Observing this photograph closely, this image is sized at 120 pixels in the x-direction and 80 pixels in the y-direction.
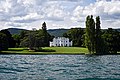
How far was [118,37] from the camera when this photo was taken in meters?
172

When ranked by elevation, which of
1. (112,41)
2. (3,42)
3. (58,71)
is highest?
(3,42)

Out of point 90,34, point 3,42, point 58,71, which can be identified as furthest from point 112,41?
point 58,71

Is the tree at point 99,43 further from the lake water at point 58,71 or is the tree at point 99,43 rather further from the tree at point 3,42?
the lake water at point 58,71

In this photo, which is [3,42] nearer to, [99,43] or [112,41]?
[99,43]

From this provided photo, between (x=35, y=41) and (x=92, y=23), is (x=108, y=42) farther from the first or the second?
(x=35, y=41)

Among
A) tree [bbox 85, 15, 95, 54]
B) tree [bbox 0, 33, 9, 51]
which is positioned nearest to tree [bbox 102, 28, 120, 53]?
tree [bbox 85, 15, 95, 54]

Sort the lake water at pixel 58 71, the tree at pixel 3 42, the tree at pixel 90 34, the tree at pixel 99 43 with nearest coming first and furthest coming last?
the lake water at pixel 58 71 < the tree at pixel 90 34 < the tree at pixel 99 43 < the tree at pixel 3 42

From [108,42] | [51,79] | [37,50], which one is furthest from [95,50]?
[51,79]

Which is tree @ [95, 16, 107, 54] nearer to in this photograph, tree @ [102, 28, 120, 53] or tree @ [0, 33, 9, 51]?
tree @ [102, 28, 120, 53]

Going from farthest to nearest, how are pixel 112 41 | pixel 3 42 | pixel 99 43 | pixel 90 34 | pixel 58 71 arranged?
pixel 3 42, pixel 112 41, pixel 99 43, pixel 90 34, pixel 58 71

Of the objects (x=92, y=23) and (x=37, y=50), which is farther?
(x=37, y=50)

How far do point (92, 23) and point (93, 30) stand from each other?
310 centimetres

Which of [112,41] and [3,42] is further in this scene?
[3,42]

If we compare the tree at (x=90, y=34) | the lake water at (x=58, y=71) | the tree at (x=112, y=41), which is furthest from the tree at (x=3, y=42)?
the lake water at (x=58, y=71)
